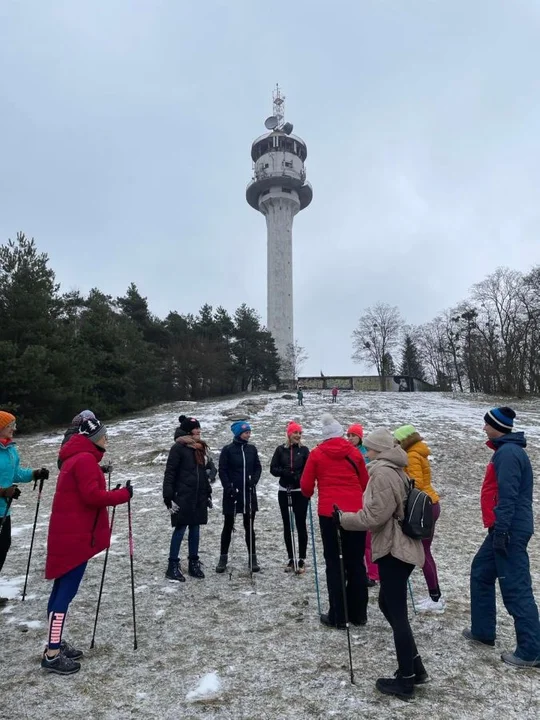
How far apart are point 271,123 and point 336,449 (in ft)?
233

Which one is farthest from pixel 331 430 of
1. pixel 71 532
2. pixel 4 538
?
pixel 4 538

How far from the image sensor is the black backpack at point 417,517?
3.32 metres

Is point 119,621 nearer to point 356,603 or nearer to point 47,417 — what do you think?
point 356,603

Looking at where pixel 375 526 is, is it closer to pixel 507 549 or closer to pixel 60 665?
pixel 507 549

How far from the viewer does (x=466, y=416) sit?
1000 inches

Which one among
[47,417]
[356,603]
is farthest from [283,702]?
[47,417]

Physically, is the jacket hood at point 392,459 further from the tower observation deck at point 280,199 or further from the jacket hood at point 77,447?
the tower observation deck at point 280,199

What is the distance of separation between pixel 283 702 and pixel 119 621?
2108 millimetres

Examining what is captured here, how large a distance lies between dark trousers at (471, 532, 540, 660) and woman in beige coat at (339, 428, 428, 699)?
3.19 ft

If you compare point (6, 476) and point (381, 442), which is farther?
point (6, 476)

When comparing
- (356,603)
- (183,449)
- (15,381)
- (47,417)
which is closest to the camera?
(356,603)

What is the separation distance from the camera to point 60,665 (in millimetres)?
3537

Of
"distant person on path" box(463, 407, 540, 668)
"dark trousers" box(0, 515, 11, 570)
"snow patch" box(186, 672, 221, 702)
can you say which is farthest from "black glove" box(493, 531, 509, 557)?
"dark trousers" box(0, 515, 11, 570)

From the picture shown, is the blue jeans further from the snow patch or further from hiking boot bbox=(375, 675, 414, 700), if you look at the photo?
hiking boot bbox=(375, 675, 414, 700)
